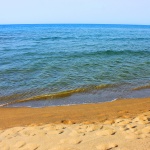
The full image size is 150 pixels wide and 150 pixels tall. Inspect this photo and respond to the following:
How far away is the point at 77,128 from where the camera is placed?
16.2 feet

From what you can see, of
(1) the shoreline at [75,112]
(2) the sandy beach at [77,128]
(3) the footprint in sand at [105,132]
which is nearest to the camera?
(2) the sandy beach at [77,128]

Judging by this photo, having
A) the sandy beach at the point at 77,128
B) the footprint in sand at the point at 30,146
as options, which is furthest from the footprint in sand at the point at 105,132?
the footprint in sand at the point at 30,146

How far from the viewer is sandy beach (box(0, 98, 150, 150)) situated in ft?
12.9

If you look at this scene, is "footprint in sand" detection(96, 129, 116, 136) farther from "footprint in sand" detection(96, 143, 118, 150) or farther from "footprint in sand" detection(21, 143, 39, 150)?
"footprint in sand" detection(21, 143, 39, 150)

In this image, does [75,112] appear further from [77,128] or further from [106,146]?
[106,146]

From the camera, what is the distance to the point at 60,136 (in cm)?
444

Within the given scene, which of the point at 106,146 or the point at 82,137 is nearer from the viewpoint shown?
the point at 106,146

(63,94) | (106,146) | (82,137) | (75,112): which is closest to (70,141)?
(82,137)

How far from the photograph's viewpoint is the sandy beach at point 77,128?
3.92 m

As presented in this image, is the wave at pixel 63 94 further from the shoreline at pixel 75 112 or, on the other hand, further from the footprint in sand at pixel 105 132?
the footprint in sand at pixel 105 132

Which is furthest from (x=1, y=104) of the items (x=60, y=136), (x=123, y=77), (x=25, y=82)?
(x=123, y=77)

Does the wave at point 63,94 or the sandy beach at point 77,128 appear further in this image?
the wave at point 63,94

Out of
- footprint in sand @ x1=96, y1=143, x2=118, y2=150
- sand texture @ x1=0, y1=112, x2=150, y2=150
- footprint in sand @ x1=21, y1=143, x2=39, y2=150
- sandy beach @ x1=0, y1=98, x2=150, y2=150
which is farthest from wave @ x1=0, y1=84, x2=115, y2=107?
footprint in sand @ x1=96, y1=143, x2=118, y2=150

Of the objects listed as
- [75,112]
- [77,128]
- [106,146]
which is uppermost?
[106,146]
